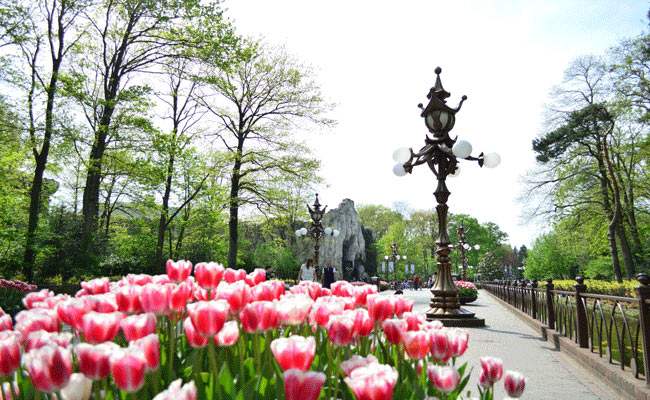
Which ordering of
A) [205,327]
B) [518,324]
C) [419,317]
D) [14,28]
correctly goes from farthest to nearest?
[14,28], [518,324], [419,317], [205,327]

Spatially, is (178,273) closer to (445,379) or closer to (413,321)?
(413,321)

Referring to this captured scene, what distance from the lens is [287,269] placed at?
122 feet

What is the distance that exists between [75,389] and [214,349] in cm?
68

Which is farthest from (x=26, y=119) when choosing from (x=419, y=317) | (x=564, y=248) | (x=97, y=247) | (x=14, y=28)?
(x=564, y=248)

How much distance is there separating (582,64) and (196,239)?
26.5 meters

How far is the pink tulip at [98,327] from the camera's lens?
52.5 inches

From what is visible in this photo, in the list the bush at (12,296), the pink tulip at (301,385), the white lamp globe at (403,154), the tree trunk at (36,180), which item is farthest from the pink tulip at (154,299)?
the tree trunk at (36,180)

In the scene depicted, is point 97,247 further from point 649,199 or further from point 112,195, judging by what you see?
point 649,199

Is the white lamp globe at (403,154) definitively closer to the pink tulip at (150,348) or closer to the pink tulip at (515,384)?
the pink tulip at (515,384)

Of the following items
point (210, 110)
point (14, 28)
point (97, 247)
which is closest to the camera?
point (14, 28)

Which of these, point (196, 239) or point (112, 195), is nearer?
point (196, 239)

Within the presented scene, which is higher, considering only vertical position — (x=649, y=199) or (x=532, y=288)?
(x=649, y=199)

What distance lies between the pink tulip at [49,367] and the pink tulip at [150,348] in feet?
0.53

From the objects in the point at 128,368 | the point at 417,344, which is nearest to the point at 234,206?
the point at 417,344
